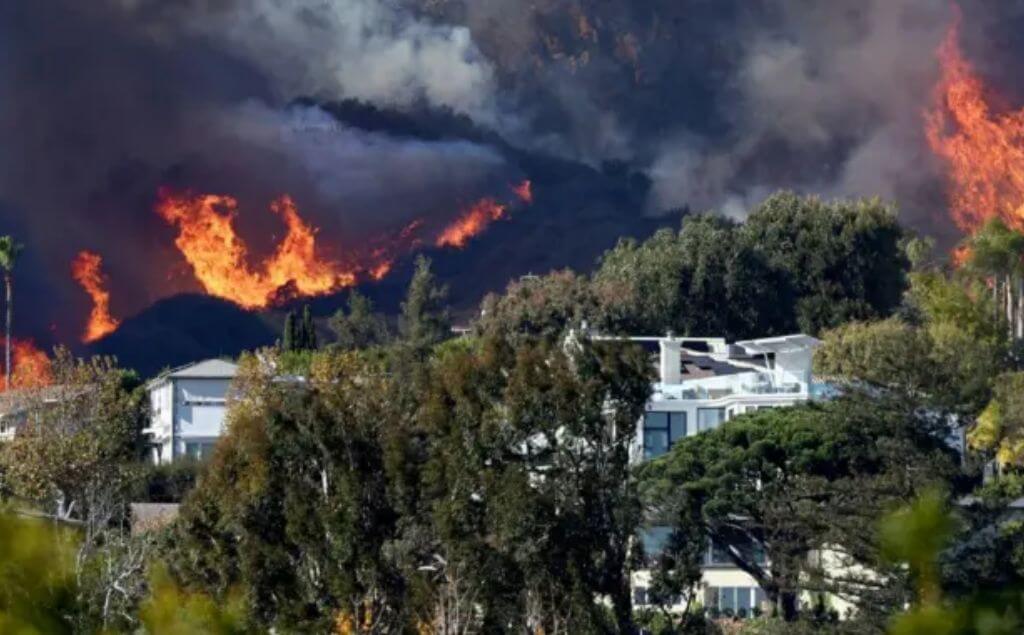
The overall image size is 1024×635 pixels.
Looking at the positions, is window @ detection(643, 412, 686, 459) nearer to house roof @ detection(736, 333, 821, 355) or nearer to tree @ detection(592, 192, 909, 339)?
house roof @ detection(736, 333, 821, 355)

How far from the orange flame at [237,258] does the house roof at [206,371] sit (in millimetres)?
26997

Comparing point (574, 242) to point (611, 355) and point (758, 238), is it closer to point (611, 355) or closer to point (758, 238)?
point (758, 238)

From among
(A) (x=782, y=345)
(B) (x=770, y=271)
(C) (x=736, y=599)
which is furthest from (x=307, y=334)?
(C) (x=736, y=599)

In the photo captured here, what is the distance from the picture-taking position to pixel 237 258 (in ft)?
415

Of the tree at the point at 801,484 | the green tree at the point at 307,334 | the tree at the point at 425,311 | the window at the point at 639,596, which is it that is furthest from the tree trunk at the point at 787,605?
the tree at the point at 425,311

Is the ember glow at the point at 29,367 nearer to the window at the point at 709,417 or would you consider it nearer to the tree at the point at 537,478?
the window at the point at 709,417

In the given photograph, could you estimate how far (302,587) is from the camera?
153 feet

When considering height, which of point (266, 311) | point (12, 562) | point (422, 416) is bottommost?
point (12, 562)

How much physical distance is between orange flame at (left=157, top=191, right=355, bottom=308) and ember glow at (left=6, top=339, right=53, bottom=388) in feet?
40.4

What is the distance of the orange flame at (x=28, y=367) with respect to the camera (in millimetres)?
87000

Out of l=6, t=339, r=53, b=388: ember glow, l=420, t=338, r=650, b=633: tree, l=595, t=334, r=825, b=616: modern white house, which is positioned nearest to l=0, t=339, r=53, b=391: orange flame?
l=6, t=339, r=53, b=388: ember glow

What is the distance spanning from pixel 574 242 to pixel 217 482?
326ft

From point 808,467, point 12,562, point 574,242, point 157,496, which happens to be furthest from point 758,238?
point 12,562

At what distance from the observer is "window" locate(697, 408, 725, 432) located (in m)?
80.6
